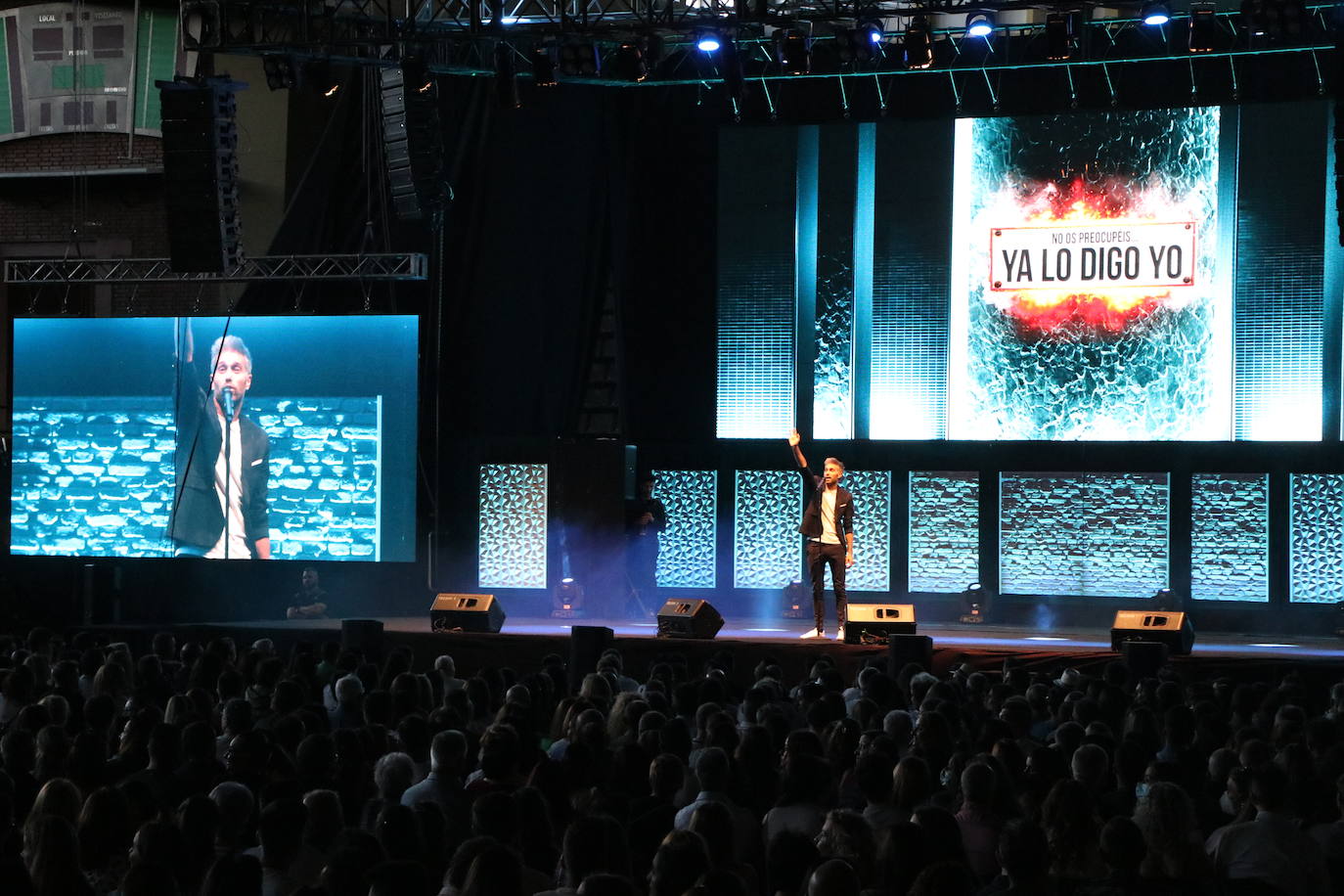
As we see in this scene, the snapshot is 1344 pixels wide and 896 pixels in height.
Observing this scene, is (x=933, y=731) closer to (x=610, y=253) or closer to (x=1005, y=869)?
(x=1005, y=869)

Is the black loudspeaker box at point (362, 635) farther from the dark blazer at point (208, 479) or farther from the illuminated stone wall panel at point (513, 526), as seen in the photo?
the illuminated stone wall panel at point (513, 526)

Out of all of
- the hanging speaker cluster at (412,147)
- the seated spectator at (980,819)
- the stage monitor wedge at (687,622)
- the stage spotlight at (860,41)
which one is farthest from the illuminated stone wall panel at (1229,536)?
the seated spectator at (980,819)

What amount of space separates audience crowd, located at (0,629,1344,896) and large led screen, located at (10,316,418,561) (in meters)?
6.31

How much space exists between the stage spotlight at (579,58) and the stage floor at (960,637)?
4.47 metres

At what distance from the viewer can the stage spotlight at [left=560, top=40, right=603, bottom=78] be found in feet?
44.0

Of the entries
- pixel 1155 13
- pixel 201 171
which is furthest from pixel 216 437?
pixel 1155 13

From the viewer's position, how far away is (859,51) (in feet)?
42.8

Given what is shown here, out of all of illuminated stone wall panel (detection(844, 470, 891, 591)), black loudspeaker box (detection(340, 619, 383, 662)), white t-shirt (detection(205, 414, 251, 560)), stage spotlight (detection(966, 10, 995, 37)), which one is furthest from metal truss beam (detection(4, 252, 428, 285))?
stage spotlight (detection(966, 10, 995, 37))

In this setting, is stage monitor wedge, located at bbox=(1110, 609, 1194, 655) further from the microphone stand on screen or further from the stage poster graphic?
the microphone stand on screen

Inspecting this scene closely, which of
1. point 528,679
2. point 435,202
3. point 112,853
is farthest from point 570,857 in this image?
point 435,202

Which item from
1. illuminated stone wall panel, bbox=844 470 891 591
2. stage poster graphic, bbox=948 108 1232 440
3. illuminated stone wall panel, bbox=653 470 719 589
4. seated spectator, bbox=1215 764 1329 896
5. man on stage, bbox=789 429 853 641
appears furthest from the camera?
illuminated stone wall panel, bbox=653 470 719 589

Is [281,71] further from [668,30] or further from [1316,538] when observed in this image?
[1316,538]

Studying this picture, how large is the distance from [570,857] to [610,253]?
40.4 feet

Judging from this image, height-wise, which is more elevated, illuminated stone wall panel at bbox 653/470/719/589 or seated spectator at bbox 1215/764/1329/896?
illuminated stone wall panel at bbox 653/470/719/589
